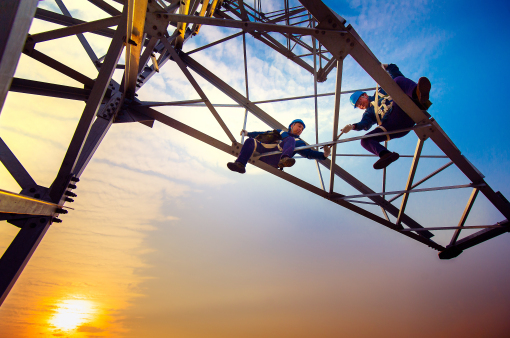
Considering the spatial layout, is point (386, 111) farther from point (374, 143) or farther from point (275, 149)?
point (275, 149)

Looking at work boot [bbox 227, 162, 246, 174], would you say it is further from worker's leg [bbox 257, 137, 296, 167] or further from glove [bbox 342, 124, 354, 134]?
glove [bbox 342, 124, 354, 134]

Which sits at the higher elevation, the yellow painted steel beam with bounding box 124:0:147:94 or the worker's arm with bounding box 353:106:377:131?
the yellow painted steel beam with bounding box 124:0:147:94

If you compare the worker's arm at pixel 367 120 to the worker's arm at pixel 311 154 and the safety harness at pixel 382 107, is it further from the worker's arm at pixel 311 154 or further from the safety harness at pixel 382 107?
the worker's arm at pixel 311 154

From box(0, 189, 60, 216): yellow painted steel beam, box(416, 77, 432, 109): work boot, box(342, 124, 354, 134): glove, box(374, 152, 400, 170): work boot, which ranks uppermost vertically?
box(416, 77, 432, 109): work boot

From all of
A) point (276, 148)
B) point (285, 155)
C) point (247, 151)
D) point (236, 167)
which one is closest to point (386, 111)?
point (285, 155)

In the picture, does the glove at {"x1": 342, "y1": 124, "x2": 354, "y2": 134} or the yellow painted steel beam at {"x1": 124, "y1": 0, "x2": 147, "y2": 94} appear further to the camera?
the glove at {"x1": 342, "y1": 124, "x2": 354, "y2": 134}

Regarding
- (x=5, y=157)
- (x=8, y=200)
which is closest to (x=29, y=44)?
(x=5, y=157)

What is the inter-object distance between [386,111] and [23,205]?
18.2 ft

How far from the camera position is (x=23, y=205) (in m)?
2.71

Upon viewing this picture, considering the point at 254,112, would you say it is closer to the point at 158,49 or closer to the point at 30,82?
the point at 158,49

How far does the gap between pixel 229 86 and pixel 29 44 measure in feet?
11.3

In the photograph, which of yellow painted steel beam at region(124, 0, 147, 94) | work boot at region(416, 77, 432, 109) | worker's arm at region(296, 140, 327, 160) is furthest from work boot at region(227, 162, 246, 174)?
work boot at region(416, 77, 432, 109)

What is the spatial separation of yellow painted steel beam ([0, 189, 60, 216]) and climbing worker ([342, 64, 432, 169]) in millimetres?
4653

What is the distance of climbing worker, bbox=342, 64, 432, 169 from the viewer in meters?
4.34
